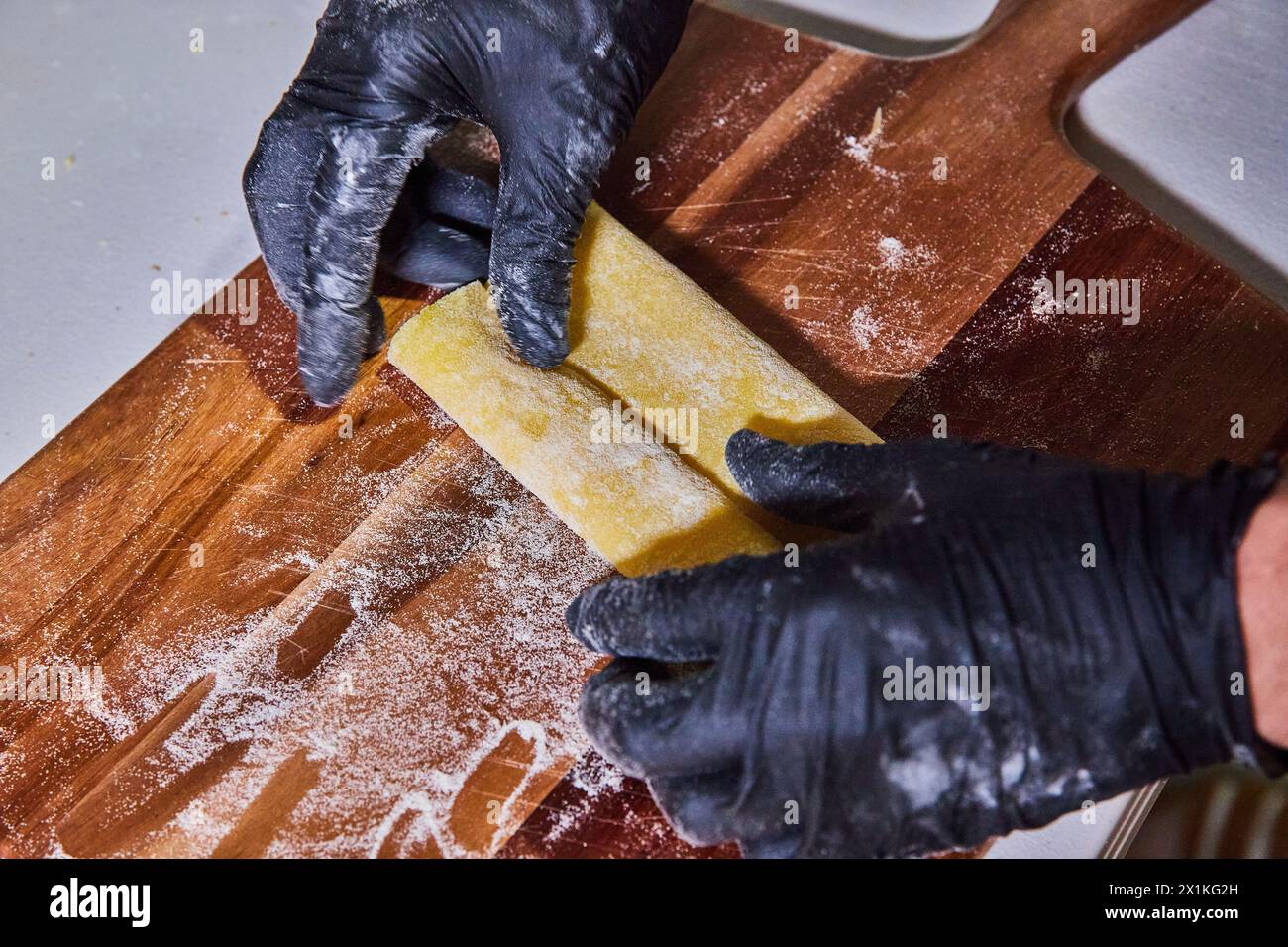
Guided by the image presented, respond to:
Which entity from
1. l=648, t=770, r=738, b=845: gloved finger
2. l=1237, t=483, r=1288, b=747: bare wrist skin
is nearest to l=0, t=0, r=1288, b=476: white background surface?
l=1237, t=483, r=1288, b=747: bare wrist skin

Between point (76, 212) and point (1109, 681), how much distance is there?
2518mm

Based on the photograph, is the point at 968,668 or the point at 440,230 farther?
the point at 440,230

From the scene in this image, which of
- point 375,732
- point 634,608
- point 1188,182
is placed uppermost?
point 1188,182

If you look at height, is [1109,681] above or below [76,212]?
below

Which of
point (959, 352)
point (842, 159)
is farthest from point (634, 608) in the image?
point (842, 159)

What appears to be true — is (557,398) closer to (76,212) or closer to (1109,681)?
(1109,681)

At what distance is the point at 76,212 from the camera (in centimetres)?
245

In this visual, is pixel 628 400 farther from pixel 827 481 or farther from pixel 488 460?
pixel 827 481

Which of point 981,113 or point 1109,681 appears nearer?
point 1109,681

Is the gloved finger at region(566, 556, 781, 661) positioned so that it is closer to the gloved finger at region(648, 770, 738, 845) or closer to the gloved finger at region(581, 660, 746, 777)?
the gloved finger at region(581, 660, 746, 777)

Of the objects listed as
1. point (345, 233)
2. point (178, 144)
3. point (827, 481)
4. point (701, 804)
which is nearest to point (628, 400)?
point (827, 481)

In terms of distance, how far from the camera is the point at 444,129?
77.6 inches

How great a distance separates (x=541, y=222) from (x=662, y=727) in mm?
954

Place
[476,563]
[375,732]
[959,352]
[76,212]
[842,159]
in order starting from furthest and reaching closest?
[76,212] → [842,159] → [959,352] → [476,563] → [375,732]
